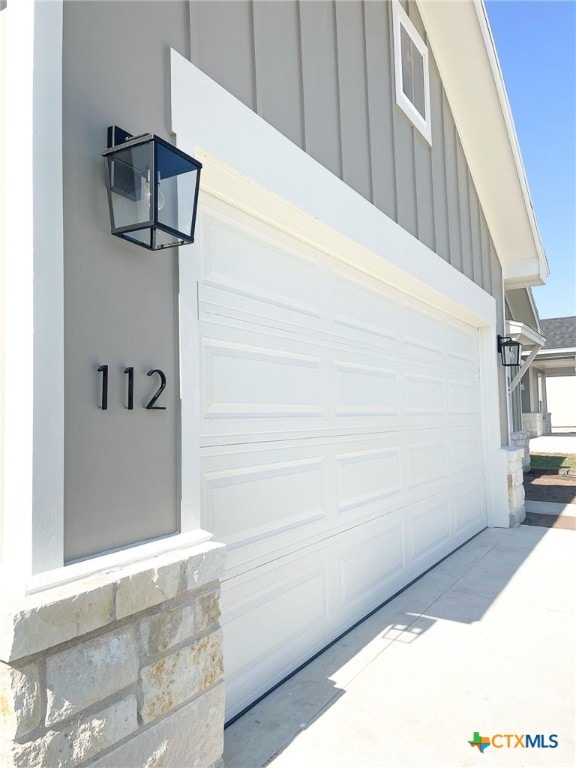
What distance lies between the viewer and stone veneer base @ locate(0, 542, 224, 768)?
1.49 metres

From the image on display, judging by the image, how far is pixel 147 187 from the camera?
195 centimetres

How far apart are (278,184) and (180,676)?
235 cm

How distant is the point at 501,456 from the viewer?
7.07m

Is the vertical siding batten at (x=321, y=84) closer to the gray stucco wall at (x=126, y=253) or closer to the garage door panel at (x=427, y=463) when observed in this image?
the gray stucco wall at (x=126, y=253)

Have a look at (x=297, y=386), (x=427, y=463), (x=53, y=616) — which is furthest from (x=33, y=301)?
(x=427, y=463)

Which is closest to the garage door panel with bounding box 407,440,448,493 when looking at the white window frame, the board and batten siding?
the board and batten siding

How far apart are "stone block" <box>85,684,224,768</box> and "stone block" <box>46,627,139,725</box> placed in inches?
8.0

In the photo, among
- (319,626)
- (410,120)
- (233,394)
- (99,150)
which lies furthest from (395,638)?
(410,120)

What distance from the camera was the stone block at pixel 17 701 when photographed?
147 cm

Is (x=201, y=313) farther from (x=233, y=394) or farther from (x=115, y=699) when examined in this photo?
(x=115, y=699)

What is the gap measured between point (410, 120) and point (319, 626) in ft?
13.6

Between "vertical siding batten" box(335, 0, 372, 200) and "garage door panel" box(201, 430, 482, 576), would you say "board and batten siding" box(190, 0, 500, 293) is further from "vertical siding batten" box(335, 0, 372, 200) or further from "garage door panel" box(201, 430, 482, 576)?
"garage door panel" box(201, 430, 482, 576)

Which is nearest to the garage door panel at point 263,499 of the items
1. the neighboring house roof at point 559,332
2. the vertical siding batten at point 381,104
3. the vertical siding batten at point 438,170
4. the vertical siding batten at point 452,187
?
the vertical siding batten at point 381,104

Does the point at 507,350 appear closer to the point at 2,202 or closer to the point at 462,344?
the point at 462,344
